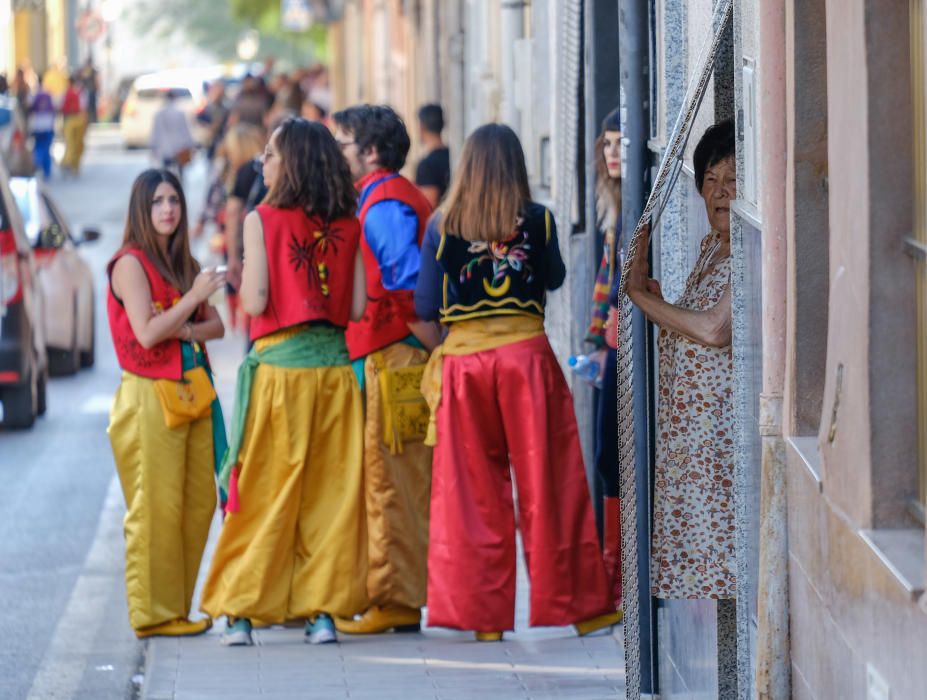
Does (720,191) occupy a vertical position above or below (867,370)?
above

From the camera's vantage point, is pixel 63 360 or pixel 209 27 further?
pixel 209 27

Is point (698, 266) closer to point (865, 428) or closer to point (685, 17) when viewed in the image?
point (685, 17)

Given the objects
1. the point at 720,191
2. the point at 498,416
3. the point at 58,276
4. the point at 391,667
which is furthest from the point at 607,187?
the point at 58,276

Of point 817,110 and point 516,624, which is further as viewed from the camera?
point 516,624

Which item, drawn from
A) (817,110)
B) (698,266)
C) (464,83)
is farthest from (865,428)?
(464,83)

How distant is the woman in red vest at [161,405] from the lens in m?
7.61

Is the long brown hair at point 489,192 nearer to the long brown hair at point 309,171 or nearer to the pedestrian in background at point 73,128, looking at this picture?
the long brown hair at point 309,171

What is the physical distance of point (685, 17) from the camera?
20.7ft

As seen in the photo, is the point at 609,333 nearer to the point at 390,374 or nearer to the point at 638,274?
the point at 390,374

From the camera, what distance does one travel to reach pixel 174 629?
25.6 feet

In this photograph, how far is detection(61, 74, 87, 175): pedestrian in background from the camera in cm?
4222

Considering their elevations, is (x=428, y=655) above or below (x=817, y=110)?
below

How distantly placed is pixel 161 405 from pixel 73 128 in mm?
35572

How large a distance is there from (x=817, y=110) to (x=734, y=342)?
0.89 metres
